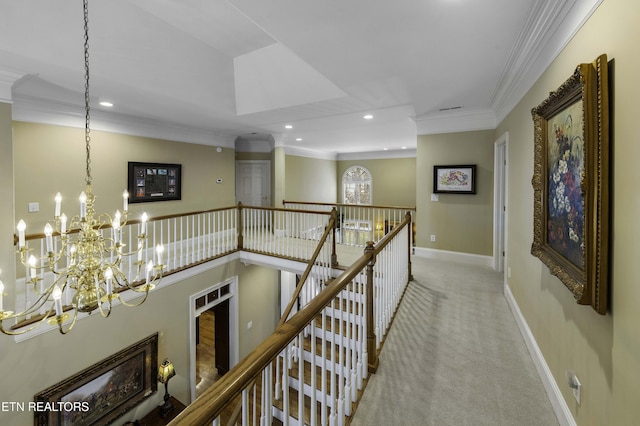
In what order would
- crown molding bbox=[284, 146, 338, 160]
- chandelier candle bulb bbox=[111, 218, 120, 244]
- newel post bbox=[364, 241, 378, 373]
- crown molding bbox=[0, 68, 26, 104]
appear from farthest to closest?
crown molding bbox=[284, 146, 338, 160]
crown molding bbox=[0, 68, 26, 104]
chandelier candle bulb bbox=[111, 218, 120, 244]
newel post bbox=[364, 241, 378, 373]

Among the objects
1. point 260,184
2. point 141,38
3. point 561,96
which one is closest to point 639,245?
point 561,96

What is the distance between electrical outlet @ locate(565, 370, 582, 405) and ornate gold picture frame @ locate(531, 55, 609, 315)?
529mm

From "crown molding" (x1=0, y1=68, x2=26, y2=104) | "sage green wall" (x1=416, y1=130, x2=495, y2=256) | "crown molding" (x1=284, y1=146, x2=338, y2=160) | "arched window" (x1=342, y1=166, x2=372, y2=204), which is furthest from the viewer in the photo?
"arched window" (x1=342, y1=166, x2=372, y2=204)

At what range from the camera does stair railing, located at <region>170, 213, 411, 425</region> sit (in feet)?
2.90

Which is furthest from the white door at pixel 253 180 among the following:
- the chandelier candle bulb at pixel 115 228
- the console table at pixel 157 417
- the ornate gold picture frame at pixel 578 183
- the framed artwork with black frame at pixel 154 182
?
the ornate gold picture frame at pixel 578 183

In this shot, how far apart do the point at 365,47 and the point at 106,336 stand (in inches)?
189

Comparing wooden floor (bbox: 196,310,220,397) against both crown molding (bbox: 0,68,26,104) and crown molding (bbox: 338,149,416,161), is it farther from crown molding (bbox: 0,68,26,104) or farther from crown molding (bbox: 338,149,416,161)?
crown molding (bbox: 338,149,416,161)

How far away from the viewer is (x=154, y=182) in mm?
5242

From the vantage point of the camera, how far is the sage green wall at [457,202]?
470cm

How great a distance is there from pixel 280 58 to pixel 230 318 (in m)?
5.15

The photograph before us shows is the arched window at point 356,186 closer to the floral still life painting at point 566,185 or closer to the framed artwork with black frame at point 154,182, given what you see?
the framed artwork with black frame at point 154,182

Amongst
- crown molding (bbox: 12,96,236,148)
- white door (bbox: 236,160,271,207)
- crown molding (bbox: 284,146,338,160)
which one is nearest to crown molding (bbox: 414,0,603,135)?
white door (bbox: 236,160,271,207)

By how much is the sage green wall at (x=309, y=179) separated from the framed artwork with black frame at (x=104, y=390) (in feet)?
18.2

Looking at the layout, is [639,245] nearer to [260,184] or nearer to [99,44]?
[99,44]
